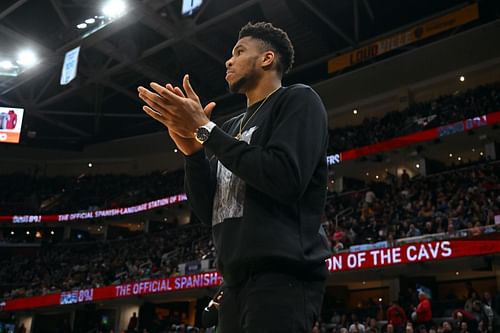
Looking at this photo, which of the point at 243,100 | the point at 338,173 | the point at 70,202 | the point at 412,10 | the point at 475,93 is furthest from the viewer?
the point at 70,202

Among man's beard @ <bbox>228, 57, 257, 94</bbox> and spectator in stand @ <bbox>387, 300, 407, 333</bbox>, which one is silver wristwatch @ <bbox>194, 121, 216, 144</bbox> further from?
spectator in stand @ <bbox>387, 300, 407, 333</bbox>

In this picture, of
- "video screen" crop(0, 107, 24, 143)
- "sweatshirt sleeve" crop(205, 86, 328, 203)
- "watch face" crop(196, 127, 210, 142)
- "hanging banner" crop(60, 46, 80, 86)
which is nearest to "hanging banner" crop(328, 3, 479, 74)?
"hanging banner" crop(60, 46, 80, 86)

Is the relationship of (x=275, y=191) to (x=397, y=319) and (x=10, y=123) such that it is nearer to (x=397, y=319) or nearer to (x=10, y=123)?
(x=397, y=319)

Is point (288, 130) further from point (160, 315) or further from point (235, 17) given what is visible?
point (160, 315)

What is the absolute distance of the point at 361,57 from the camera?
21922 millimetres

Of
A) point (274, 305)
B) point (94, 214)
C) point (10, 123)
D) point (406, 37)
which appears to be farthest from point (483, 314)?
point (94, 214)

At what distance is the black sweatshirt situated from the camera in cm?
165

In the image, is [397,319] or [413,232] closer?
[397,319]

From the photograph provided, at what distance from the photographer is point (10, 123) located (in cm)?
2478

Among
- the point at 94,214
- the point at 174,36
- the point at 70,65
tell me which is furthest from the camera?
the point at 94,214

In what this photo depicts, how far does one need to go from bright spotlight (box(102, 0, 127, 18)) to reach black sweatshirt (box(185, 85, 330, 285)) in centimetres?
1743

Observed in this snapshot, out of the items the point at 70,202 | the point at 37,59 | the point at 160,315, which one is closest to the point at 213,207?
the point at 37,59

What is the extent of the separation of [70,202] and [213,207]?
3274 cm

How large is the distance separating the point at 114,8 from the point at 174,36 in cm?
283
